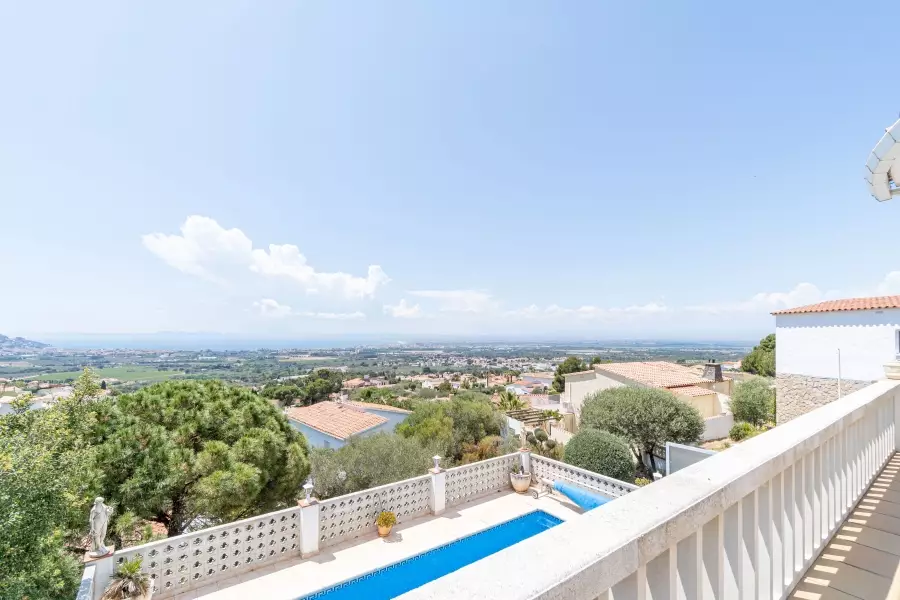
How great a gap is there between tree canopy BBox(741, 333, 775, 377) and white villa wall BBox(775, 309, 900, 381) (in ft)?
72.5

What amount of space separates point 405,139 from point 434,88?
2515mm

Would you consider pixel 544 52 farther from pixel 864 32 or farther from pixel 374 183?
pixel 374 183

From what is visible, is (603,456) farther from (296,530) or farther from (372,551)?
(296,530)

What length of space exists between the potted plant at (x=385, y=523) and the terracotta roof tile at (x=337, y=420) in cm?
766

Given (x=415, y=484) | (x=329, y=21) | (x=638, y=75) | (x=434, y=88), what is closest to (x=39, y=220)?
(x=329, y=21)

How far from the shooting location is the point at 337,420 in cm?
1686

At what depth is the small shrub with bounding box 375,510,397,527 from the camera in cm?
726

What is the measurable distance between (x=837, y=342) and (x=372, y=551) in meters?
14.3

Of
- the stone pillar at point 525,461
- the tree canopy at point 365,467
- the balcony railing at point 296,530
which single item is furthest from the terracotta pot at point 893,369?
the tree canopy at point 365,467

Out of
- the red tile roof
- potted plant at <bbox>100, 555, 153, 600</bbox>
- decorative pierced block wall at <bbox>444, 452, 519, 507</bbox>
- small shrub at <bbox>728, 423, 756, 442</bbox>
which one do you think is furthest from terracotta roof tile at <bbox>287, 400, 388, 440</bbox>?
the red tile roof

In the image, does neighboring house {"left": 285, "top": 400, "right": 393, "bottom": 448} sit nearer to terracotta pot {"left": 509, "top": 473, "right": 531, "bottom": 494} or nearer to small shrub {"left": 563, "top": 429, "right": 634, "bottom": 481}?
terracotta pot {"left": 509, "top": 473, "right": 531, "bottom": 494}

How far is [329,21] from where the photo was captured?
9359mm

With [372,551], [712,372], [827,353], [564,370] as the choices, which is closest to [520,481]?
[372,551]

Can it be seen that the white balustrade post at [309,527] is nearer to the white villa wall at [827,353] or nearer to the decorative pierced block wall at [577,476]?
the decorative pierced block wall at [577,476]
